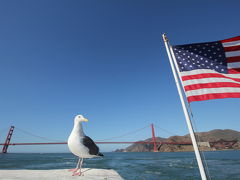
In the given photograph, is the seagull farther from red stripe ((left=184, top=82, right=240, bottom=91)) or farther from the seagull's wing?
red stripe ((left=184, top=82, right=240, bottom=91))

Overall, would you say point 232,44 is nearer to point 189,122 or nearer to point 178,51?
point 178,51

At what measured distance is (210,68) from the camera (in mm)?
2721

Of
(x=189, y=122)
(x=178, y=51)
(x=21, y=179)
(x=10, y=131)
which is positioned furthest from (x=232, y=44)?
(x=10, y=131)

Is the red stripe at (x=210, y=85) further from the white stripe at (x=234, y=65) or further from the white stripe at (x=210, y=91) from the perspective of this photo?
the white stripe at (x=234, y=65)

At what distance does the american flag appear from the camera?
2508mm

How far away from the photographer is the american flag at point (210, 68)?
2.51 metres

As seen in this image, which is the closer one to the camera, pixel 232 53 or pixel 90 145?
pixel 232 53

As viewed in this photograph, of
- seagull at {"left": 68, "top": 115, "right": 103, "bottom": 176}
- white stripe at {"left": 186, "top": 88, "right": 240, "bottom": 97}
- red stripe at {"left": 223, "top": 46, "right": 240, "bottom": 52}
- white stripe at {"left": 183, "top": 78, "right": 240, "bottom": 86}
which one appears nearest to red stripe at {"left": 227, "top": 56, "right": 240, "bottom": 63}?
red stripe at {"left": 223, "top": 46, "right": 240, "bottom": 52}

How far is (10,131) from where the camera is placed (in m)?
62.9

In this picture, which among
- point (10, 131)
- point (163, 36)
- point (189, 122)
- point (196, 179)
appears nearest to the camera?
point (189, 122)

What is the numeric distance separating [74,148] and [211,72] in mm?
2830

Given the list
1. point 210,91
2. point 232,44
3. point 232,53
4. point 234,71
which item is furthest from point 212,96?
point 232,44

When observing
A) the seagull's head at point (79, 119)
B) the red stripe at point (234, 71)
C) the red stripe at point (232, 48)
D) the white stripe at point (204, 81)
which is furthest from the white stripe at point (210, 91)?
the seagull's head at point (79, 119)

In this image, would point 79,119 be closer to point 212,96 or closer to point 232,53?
point 212,96
